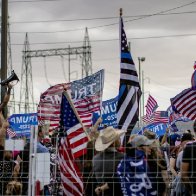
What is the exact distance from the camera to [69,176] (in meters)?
10.3

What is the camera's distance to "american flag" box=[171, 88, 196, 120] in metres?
15.1

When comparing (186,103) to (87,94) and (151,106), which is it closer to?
(87,94)

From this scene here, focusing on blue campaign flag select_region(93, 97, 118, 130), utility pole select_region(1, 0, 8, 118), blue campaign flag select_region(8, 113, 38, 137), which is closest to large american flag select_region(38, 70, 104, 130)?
blue campaign flag select_region(93, 97, 118, 130)

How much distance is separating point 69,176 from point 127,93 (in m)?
2.59

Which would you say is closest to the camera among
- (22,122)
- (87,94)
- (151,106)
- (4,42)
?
(87,94)

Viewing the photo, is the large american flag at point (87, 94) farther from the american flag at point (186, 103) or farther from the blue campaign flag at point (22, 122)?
the blue campaign flag at point (22, 122)

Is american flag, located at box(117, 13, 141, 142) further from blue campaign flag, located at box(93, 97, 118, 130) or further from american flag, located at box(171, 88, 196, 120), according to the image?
blue campaign flag, located at box(93, 97, 118, 130)

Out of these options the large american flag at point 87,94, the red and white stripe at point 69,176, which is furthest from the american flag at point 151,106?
the red and white stripe at point 69,176

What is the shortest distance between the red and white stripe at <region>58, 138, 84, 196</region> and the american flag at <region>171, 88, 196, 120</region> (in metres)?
5.13

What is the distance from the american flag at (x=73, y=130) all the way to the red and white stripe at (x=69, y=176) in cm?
17

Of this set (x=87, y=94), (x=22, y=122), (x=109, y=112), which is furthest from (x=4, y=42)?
(x=22, y=122)

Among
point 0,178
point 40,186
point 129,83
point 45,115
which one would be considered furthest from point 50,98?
point 40,186

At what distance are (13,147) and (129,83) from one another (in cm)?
300

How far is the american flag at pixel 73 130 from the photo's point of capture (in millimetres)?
10539
